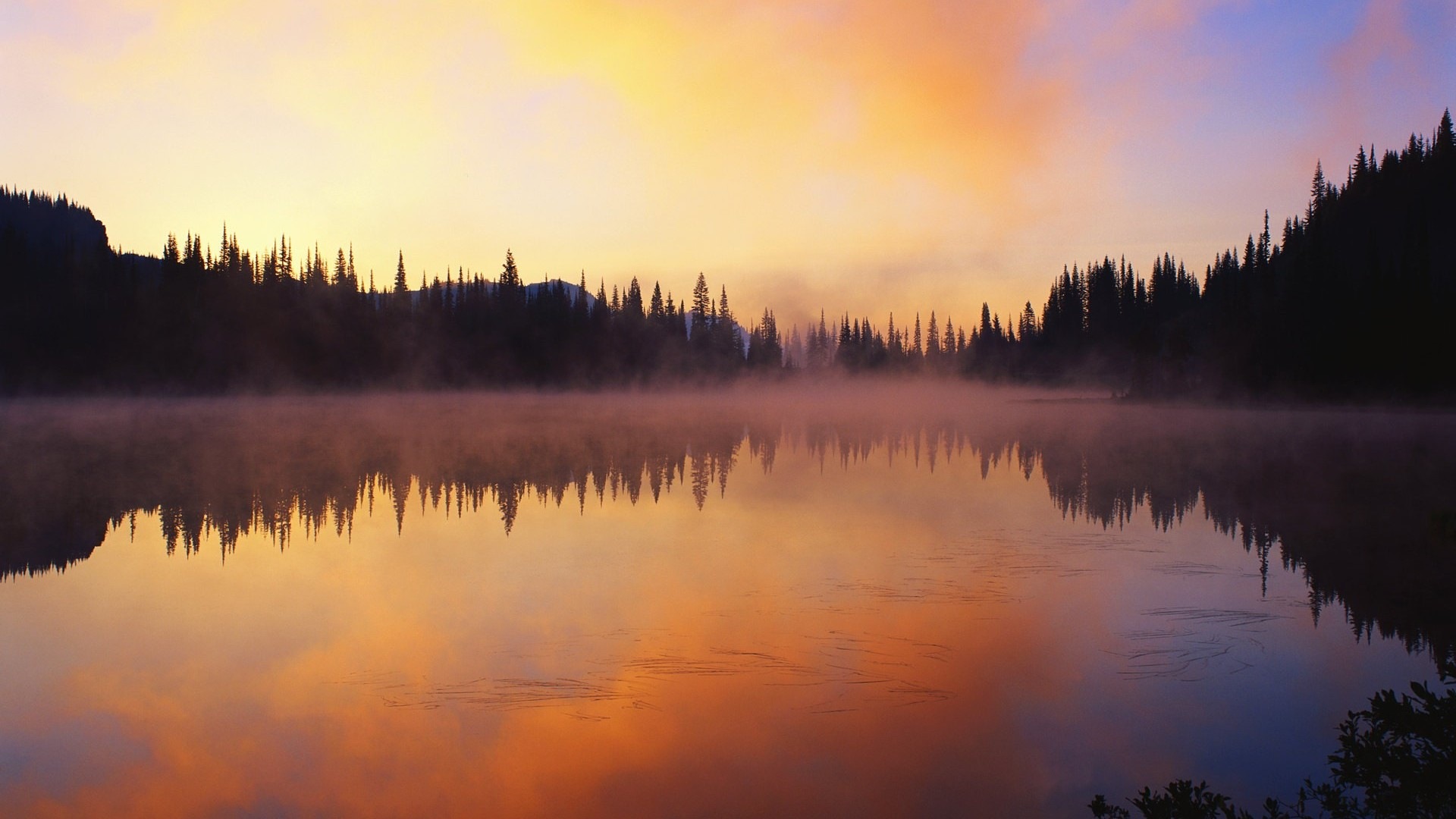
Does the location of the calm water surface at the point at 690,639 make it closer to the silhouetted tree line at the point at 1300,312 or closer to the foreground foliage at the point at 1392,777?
the foreground foliage at the point at 1392,777

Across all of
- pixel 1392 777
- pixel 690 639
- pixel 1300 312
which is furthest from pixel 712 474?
pixel 1300 312

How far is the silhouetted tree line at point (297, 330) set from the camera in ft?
257

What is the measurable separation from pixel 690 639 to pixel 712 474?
12.4 m

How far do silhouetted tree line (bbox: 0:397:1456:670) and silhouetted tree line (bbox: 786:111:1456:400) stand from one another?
48.2ft

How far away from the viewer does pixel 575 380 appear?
9788cm

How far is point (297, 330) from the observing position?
297 ft

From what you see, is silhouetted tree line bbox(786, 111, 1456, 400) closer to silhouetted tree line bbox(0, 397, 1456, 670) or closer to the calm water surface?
silhouetted tree line bbox(0, 397, 1456, 670)

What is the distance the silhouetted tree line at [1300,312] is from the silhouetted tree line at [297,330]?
41.7 meters

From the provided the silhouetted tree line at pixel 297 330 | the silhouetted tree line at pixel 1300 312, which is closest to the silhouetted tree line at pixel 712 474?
the silhouetted tree line at pixel 1300 312

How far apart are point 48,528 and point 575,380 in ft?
277

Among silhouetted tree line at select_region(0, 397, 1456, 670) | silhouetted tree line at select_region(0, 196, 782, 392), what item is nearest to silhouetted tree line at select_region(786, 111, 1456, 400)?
silhouetted tree line at select_region(0, 397, 1456, 670)

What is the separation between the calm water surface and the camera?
19.2ft

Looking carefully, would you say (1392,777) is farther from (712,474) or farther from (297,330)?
(297,330)

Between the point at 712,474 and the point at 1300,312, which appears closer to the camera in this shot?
the point at 712,474
